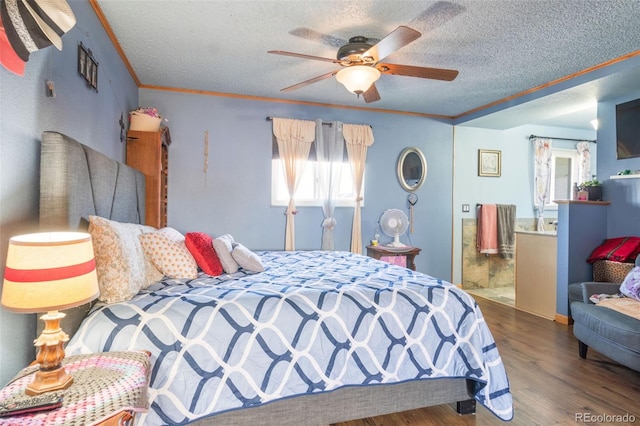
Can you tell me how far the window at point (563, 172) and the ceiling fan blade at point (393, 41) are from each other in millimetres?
4542

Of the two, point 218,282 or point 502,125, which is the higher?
point 502,125

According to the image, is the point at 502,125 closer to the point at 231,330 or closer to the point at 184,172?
the point at 184,172

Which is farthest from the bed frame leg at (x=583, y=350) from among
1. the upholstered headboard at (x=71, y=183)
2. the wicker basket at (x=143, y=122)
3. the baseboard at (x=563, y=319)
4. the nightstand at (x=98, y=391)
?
the wicker basket at (x=143, y=122)

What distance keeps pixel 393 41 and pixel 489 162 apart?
142 inches

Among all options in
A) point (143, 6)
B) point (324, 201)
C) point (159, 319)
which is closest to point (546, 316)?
point (324, 201)

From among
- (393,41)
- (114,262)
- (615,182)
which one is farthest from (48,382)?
(615,182)

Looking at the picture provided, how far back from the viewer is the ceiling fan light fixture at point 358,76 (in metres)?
2.37

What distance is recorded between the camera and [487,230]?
4.80 meters

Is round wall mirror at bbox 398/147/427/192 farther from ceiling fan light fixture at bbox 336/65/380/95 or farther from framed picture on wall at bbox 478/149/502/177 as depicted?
ceiling fan light fixture at bbox 336/65/380/95

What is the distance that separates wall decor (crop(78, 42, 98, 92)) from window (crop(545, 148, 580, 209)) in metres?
6.04

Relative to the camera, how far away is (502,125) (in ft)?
15.3

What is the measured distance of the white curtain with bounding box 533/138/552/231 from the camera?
5.11 metres

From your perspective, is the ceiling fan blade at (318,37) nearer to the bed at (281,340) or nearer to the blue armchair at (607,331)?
the bed at (281,340)

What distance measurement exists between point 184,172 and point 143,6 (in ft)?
6.25
